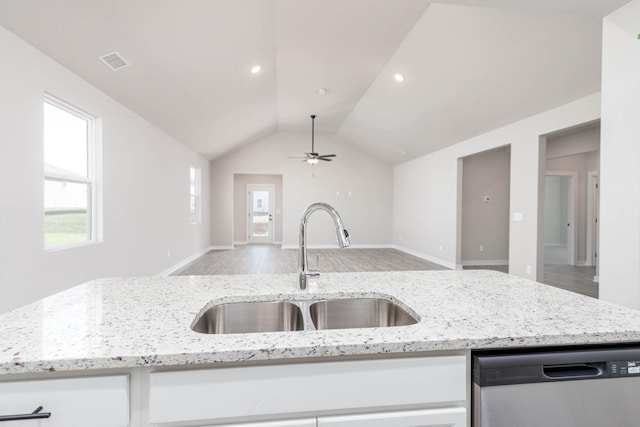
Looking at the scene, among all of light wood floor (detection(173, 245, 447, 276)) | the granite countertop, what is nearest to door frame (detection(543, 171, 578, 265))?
light wood floor (detection(173, 245, 447, 276))

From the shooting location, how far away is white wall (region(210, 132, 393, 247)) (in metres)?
8.81

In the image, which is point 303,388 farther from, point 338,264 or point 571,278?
point 571,278

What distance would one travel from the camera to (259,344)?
2.52 feet

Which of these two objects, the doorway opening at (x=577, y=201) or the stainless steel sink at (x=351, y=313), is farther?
the doorway opening at (x=577, y=201)

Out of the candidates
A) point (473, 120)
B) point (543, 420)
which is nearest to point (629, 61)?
point (543, 420)

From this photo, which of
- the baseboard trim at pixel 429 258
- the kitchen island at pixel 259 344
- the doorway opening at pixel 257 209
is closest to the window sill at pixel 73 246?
the kitchen island at pixel 259 344

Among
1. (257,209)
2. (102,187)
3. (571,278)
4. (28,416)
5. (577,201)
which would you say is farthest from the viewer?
(257,209)

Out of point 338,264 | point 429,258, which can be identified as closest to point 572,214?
point 429,258

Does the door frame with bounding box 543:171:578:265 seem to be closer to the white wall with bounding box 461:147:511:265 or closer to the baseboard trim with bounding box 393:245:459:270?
the white wall with bounding box 461:147:511:265

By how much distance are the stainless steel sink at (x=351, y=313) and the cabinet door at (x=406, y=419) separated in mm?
465

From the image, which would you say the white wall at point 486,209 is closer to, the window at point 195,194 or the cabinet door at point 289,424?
the window at point 195,194

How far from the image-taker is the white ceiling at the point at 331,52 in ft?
8.19

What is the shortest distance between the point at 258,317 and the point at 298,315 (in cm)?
16

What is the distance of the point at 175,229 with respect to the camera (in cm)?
586
